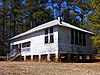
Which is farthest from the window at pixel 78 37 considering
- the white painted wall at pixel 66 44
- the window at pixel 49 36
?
the window at pixel 49 36

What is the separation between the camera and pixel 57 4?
57344mm

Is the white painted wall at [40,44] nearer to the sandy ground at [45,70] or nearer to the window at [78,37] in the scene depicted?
the window at [78,37]

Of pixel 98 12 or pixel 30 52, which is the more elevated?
pixel 98 12

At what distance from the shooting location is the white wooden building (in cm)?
2681

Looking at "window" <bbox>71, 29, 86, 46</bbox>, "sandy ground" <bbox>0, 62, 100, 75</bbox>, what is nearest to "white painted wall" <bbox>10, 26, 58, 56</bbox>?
"window" <bbox>71, 29, 86, 46</bbox>

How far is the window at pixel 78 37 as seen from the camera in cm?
2894

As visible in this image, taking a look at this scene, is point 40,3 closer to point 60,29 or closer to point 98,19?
point 60,29

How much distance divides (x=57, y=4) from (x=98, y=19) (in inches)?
1352

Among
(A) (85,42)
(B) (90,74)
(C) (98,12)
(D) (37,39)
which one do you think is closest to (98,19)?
(C) (98,12)

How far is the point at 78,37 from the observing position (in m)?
29.8

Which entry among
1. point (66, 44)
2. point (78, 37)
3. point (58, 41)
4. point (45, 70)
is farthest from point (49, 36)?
point (45, 70)

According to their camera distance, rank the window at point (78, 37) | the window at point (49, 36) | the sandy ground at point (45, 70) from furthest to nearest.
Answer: the window at point (78, 37)
the window at point (49, 36)
the sandy ground at point (45, 70)

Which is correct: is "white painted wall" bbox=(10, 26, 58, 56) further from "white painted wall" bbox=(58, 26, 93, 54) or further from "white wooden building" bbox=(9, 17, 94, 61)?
"white painted wall" bbox=(58, 26, 93, 54)

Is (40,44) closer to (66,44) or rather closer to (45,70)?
(66,44)
